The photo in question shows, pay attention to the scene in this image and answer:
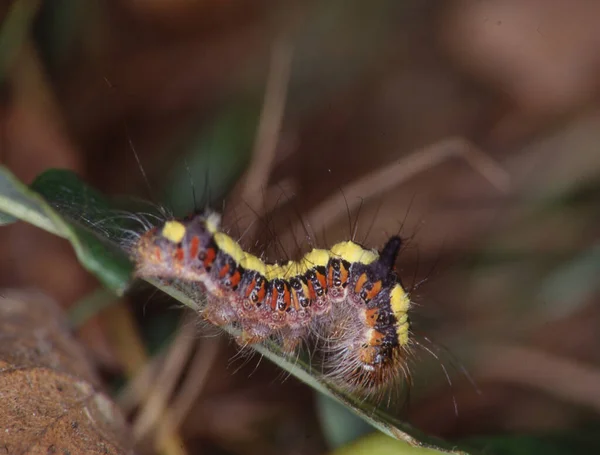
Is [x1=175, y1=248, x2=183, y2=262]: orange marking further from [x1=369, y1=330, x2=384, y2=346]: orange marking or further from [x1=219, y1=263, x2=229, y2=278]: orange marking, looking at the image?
[x1=369, y1=330, x2=384, y2=346]: orange marking

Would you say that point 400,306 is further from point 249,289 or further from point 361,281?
point 249,289

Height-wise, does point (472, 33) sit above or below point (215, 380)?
above

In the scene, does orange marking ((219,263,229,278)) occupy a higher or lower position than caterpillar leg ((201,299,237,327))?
higher

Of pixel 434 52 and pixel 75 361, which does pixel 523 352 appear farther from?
pixel 75 361

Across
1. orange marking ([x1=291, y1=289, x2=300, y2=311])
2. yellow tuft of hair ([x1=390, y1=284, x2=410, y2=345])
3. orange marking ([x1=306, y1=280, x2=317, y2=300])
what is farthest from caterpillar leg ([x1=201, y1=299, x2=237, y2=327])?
yellow tuft of hair ([x1=390, y1=284, x2=410, y2=345])

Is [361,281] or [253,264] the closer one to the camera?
[253,264]

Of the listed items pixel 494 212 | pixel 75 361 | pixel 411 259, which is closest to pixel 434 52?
pixel 494 212

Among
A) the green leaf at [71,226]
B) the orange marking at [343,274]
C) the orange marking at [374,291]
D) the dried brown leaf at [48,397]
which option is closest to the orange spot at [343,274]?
the orange marking at [343,274]

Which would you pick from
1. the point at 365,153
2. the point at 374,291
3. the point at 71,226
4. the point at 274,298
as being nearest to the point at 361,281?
the point at 374,291
